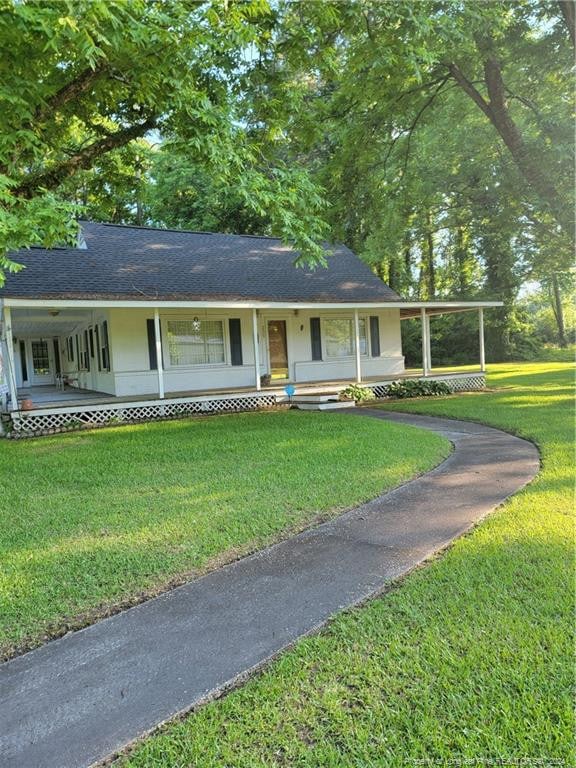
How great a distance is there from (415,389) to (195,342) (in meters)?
6.81

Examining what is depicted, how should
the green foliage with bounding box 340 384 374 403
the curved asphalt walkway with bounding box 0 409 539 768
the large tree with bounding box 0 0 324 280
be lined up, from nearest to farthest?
the curved asphalt walkway with bounding box 0 409 539 768, the large tree with bounding box 0 0 324 280, the green foliage with bounding box 340 384 374 403

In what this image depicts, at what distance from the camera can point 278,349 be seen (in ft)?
54.2

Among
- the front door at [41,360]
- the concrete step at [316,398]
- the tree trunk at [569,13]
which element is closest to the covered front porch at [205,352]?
the concrete step at [316,398]

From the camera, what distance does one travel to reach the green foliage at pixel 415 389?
1544cm

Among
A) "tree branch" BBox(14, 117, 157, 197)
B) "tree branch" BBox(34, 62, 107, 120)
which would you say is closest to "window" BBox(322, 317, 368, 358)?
"tree branch" BBox(14, 117, 157, 197)

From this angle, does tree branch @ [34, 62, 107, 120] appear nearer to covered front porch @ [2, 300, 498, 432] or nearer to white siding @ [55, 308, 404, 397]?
covered front porch @ [2, 300, 498, 432]

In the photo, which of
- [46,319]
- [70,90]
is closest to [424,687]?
[70,90]

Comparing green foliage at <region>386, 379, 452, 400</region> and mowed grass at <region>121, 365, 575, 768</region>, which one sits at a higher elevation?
green foliage at <region>386, 379, 452, 400</region>

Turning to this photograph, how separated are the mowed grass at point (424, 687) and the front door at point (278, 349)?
12.9 meters

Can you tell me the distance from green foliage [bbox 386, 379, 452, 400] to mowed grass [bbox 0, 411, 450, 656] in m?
5.47

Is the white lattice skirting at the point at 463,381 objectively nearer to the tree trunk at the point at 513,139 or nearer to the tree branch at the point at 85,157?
the tree trunk at the point at 513,139

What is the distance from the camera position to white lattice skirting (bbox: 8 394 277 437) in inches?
437

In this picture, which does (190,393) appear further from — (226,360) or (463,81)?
(463,81)

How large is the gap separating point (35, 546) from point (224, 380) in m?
10.7
